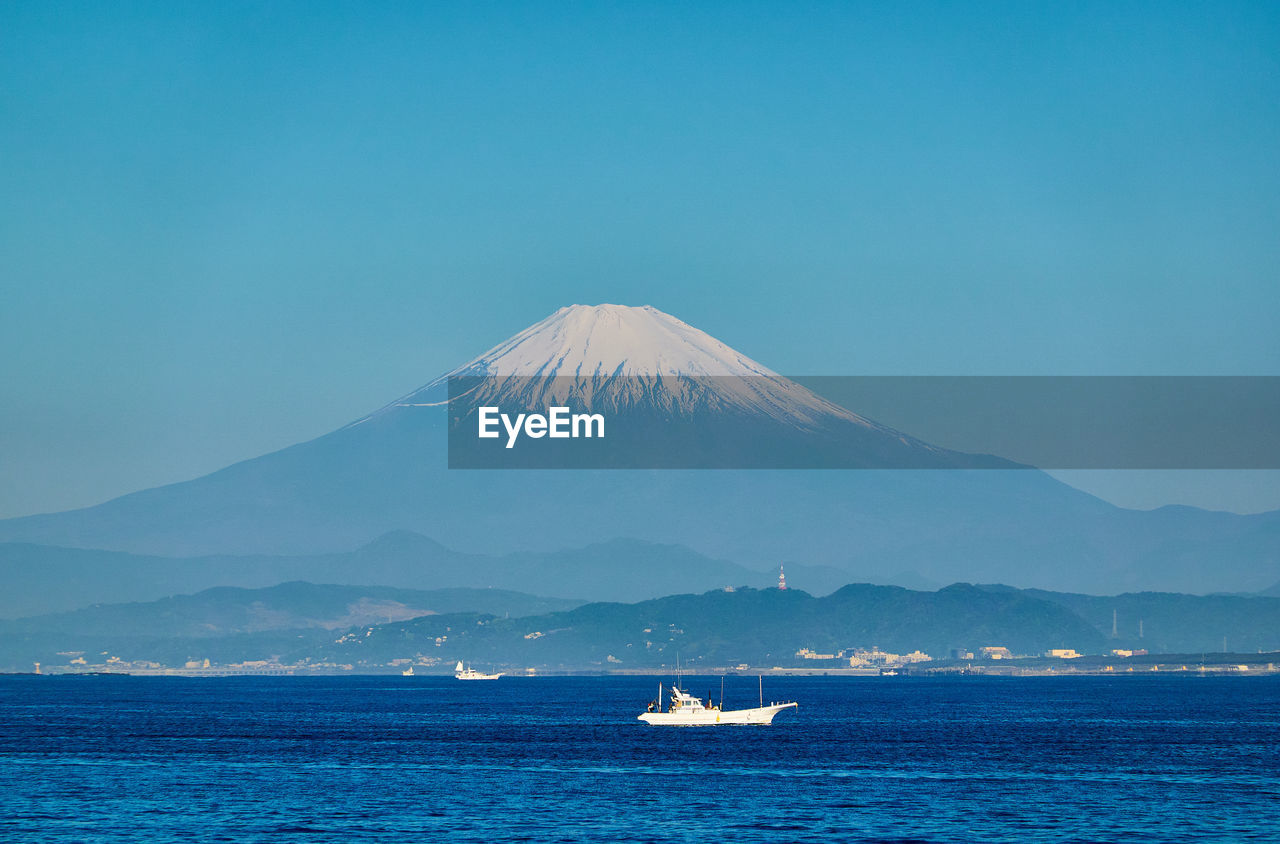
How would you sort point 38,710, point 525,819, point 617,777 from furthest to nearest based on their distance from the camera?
point 38,710 < point 617,777 < point 525,819

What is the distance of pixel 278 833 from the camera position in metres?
70.4

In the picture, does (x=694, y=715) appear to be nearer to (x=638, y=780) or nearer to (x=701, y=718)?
(x=701, y=718)

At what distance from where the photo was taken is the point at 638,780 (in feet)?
304

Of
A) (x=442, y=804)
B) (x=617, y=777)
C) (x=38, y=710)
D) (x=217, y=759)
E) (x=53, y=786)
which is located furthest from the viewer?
(x=38, y=710)

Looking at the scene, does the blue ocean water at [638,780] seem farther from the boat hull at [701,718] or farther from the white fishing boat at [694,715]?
the white fishing boat at [694,715]

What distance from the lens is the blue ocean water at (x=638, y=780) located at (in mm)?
72062

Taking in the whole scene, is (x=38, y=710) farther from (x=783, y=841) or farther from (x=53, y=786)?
(x=783, y=841)

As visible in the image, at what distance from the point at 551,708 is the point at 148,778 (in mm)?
96513

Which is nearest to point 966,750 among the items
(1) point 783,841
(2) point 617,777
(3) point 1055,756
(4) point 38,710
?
(3) point 1055,756

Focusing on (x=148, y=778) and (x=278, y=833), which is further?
(x=148, y=778)

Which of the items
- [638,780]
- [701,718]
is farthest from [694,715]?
[638,780]

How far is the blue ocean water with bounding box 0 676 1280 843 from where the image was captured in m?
72.1

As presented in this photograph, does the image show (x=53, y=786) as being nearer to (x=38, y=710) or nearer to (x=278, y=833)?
(x=278, y=833)

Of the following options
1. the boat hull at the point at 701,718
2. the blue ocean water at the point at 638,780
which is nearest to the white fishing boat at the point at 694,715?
the boat hull at the point at 701,718
